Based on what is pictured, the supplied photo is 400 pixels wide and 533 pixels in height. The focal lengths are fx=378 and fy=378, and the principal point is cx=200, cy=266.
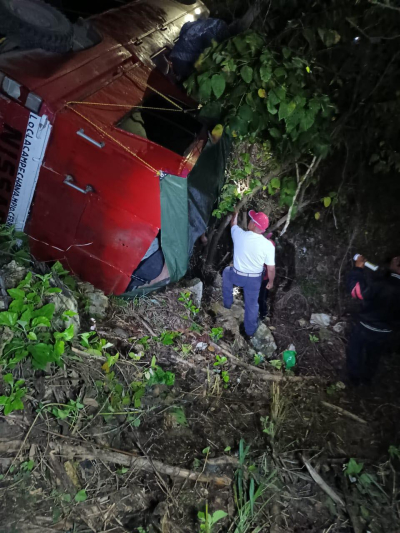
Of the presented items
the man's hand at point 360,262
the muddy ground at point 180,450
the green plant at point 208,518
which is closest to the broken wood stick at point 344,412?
the muddy ground at point 180,450

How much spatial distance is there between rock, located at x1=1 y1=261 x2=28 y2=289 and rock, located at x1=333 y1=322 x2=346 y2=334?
143 inches

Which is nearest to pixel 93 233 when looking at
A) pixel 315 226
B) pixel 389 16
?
pixel 315 226

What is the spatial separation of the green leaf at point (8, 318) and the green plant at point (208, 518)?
153cm

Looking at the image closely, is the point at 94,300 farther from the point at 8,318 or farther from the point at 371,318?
the point at 371,318

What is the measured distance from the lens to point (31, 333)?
2270 mm

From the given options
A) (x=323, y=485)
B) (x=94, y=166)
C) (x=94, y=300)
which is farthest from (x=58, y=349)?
(x=323, y=485)

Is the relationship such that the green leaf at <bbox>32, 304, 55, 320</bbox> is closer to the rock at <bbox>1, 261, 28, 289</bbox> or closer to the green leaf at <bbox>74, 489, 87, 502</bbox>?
the rock at <bbox>1, 261, 28, 289</bbox>

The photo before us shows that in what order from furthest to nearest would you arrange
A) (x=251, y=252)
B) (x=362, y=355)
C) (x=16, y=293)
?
(x=251, y=252), (x=362, y=355), (x=16, y=293)

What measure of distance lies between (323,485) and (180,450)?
95 cm

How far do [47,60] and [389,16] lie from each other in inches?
135

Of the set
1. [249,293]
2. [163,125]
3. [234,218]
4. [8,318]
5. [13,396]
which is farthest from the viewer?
[234,218]

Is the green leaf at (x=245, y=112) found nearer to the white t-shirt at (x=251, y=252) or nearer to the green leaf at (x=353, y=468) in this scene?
the white t-shirt at (x=251, y=252)

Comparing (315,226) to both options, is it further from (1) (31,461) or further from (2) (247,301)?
Result: (1) (31,461)

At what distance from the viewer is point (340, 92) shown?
14.5 feet
